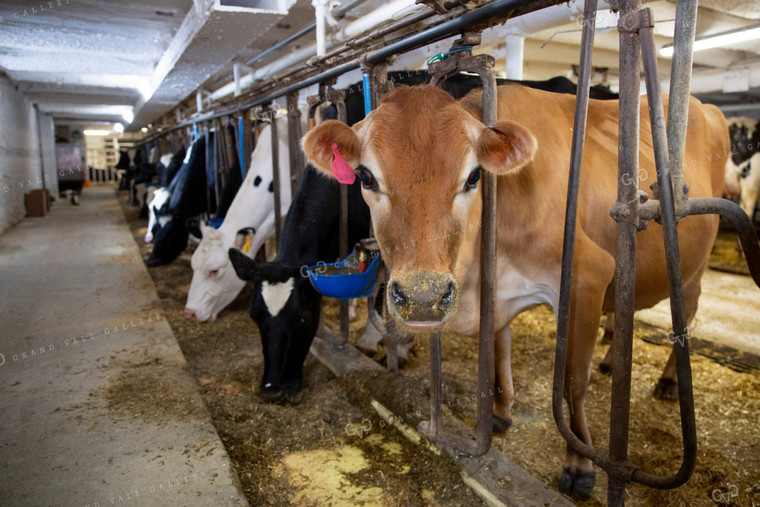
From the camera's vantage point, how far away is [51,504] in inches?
78.0

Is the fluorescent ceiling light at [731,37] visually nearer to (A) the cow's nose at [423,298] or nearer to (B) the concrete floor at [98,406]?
(A) the cow's nose at [423,298]

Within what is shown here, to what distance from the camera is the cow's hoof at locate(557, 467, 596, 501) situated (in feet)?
7.43

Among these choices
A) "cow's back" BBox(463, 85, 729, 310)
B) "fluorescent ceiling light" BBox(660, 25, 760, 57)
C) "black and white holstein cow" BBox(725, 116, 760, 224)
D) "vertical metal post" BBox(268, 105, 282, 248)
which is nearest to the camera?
"cow's back" BBox(463, 85, 729, 310)

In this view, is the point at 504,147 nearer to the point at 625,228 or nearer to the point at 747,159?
the point at 625,228

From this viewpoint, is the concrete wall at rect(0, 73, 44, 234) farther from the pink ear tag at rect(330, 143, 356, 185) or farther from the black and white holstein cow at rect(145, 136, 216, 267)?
the pink ear tag at rect(330, 143, 356, 185)

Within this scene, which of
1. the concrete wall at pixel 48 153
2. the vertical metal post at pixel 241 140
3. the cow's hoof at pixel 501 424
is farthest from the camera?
the concrete wall at pixel 48 153

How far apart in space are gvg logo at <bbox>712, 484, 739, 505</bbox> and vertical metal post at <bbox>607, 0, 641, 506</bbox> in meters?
0.96

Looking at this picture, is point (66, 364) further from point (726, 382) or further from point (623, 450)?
point (726, 382)

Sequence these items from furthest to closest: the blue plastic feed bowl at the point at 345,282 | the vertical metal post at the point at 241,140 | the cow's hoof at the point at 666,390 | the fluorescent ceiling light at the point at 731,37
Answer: the fluorescent ceiling light at the point at 731,37 < the vertical metal post at the point at 241,140 < the cow's hoof at the point at 666,390 < the blue plastic feed bowl at the point at 345,282

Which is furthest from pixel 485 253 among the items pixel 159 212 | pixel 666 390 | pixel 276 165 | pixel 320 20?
pixel 159 212

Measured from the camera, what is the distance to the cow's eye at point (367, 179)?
→ 6.59ft

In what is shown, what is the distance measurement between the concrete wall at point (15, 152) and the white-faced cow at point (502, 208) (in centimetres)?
1013

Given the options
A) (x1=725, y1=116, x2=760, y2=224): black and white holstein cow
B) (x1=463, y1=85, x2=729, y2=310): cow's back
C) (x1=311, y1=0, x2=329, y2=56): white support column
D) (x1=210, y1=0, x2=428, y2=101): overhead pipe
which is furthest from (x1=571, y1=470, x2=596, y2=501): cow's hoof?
(x1=725, y1=116, x2=760, y2=224): black and white holstein cow

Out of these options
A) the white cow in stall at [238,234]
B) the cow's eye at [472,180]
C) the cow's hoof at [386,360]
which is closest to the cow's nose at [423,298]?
the cow's eye at [472,180]
